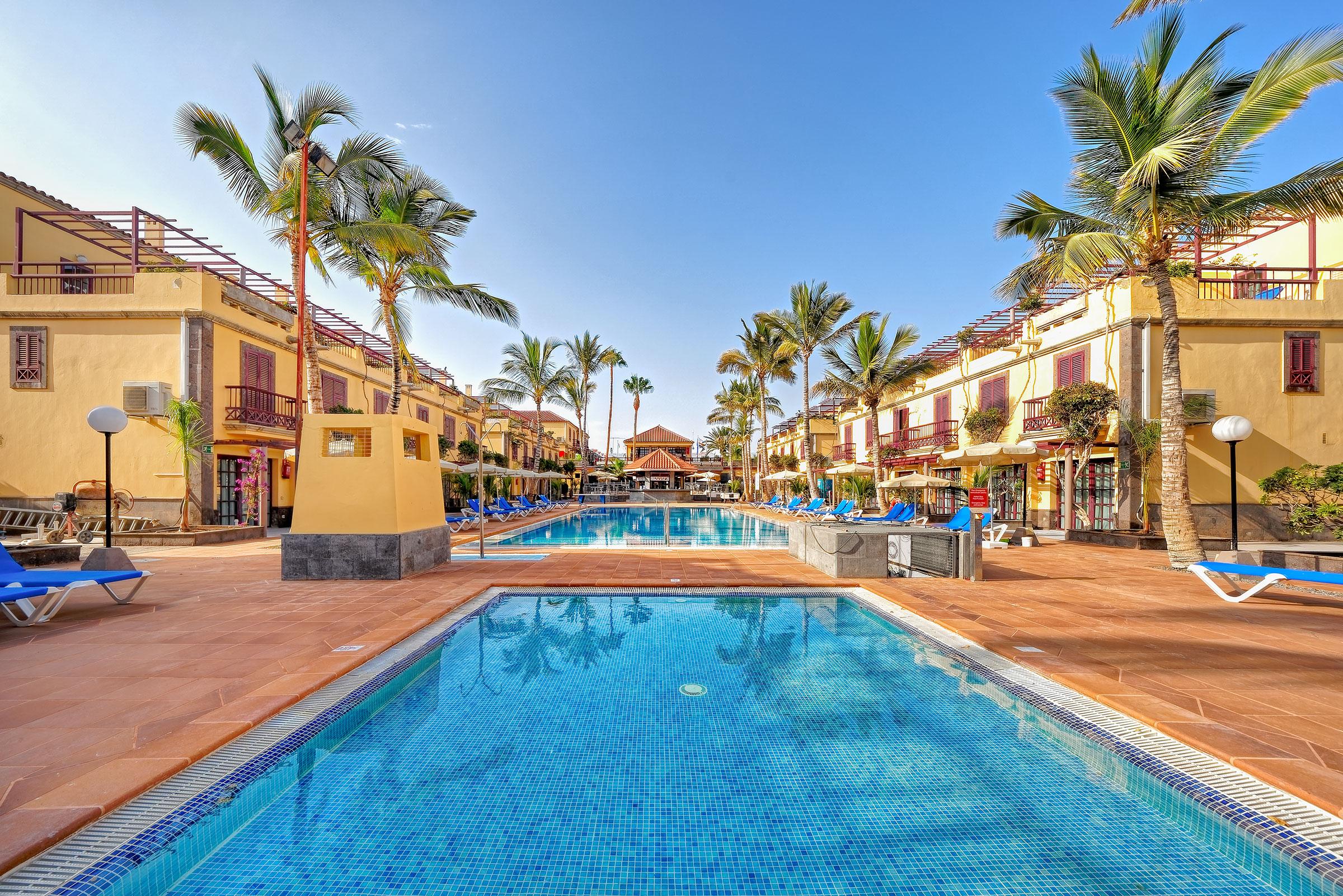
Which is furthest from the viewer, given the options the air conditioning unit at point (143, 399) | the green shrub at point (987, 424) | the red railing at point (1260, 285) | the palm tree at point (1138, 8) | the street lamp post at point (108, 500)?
the green shrub at point (987, 424)

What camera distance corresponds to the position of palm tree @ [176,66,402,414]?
10.6 meters

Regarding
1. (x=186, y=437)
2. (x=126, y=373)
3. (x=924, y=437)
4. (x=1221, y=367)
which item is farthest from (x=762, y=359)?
(x=126, y=373)

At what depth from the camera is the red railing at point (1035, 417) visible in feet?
53.5

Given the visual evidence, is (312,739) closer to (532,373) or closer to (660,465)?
(532,373)

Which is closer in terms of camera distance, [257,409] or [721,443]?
[257,409]

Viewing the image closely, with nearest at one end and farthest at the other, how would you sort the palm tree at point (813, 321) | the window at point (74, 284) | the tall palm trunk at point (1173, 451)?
the tall palm trunk at point (1173, 451) → the window at point (74, 284) → the palm tree at point (813, 321)

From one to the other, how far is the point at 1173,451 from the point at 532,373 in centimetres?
2486

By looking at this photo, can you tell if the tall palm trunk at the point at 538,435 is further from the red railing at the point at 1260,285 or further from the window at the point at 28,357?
the red railing at the point at 1260,285

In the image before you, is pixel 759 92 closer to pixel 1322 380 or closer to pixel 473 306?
pixel 473 306

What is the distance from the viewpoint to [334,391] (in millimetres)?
19875

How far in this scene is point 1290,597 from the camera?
278 inches

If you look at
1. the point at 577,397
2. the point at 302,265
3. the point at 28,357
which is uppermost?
the point at 577,397

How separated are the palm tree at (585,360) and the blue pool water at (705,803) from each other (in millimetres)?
28202

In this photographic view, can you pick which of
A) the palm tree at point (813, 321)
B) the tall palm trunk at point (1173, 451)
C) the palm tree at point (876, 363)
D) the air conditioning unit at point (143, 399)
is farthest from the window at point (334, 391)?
the tall palm trunk at point (1173, 451)
